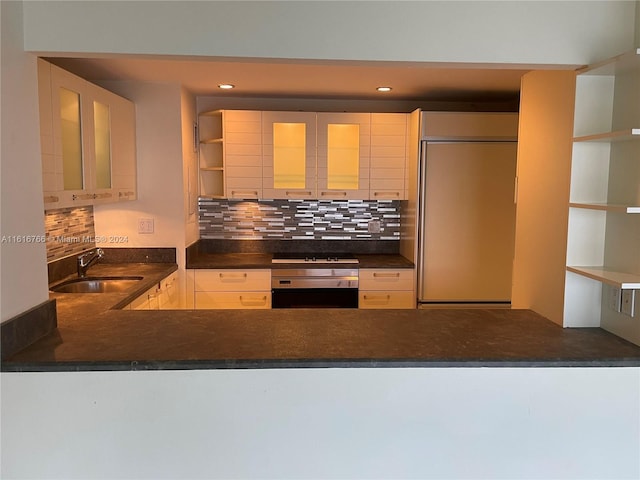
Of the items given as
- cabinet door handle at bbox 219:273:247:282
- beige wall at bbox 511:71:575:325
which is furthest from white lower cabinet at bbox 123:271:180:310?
beige wall at bbox 511:71:575:325

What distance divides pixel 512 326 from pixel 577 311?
26 cm

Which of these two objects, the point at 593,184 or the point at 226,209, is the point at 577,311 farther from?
the point at 226,209

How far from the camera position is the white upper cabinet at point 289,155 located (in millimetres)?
3891

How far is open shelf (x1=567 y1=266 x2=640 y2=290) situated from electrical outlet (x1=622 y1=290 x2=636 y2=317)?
0.26 ft

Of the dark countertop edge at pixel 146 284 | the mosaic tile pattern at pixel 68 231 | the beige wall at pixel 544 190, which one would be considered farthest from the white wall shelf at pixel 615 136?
the mosaic tile pattern at pixel 68 231

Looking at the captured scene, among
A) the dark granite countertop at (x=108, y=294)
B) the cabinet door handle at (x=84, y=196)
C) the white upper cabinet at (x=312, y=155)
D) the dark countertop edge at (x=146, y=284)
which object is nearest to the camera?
the dark granite countertop at (x=108, y=294)

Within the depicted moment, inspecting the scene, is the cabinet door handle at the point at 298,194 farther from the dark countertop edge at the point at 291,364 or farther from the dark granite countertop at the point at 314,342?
the dark countertop edge at the point at 291,364

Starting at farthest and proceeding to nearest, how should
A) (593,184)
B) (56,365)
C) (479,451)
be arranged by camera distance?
(593,184) < (479,451) < (56,365)

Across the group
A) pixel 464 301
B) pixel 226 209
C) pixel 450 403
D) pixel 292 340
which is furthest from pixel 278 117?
pixel 450 403

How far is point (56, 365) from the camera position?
5.21 ft

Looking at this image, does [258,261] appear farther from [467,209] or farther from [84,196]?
[467,209]

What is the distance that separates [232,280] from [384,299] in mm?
1196

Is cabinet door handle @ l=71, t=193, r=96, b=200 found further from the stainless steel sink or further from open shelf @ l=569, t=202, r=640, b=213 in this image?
open shelf @ l=569, t=202, r=640, b=213

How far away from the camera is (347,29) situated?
1762 mm
